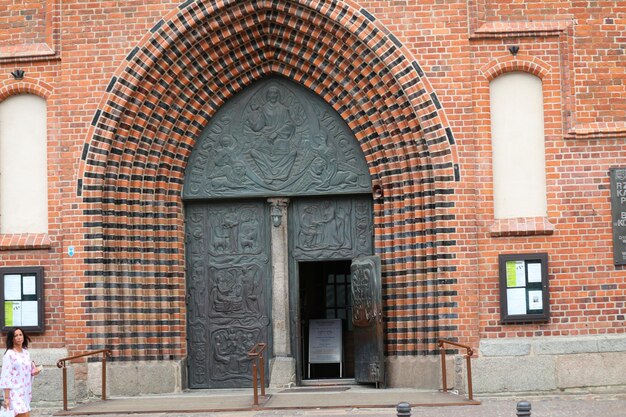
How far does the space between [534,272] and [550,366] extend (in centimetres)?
124

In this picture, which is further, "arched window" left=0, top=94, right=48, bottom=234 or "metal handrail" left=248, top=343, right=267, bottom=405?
"arched window" left=0, top=94, right=48, bottom=234

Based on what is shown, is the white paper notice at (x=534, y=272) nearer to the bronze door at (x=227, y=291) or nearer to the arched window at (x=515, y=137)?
the arched window at (x=515, y=137)

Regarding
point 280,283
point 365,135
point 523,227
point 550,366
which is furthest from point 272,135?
point 550,366

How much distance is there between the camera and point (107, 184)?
17797mm

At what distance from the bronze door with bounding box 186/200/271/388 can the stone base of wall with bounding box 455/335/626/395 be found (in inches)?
132

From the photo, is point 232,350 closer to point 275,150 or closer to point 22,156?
point 275,150

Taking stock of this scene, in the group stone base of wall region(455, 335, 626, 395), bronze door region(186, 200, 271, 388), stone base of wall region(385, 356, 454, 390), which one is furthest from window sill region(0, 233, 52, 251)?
stone base of wall region(455, 335, 626, 395)

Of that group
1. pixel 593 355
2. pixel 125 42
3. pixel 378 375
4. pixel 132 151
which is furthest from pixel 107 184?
pixel 593 355

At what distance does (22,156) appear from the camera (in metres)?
18.0

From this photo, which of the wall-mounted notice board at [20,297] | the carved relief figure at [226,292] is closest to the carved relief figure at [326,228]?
the carved relief figure at [226,292]

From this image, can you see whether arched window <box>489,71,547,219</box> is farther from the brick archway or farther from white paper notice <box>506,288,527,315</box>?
white paper notice <box>506,288,527,315</box>

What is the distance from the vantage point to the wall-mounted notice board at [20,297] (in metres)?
17.5

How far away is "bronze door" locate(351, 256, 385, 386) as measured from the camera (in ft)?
57.8

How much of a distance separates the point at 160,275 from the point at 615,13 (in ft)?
23.7
